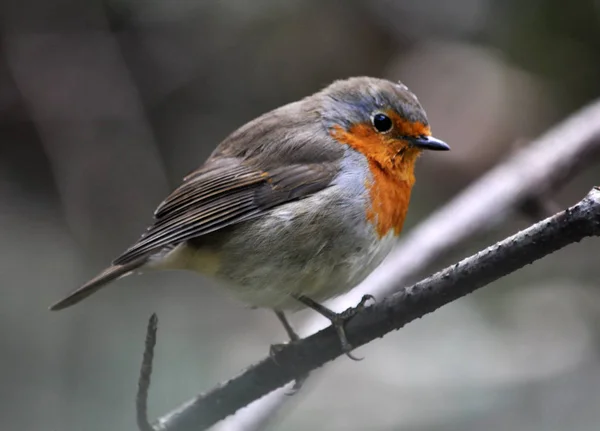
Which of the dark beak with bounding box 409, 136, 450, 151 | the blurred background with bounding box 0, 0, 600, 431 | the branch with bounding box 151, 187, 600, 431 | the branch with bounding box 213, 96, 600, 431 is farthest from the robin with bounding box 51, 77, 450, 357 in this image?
the blurred background with bounding box 0, 0, 600, 431

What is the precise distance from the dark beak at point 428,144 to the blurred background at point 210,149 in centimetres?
65

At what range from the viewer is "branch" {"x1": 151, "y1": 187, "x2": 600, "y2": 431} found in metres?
1.90

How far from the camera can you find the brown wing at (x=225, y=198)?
3.00 m

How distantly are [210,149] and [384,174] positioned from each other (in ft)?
9.28

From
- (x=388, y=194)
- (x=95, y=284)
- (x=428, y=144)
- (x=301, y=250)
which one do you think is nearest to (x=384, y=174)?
(x=388, y=194)

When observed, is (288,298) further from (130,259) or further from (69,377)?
(69,377)

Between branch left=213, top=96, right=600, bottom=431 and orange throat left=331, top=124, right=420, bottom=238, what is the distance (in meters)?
0.37

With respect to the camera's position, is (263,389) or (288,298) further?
(288,298)

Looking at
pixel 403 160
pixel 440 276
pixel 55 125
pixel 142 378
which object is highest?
pixel 55 125

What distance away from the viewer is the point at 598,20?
5164mm

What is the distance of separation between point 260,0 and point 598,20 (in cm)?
233

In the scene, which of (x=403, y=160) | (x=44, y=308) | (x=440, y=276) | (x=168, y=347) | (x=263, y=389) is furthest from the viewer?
(x=44, y=308)

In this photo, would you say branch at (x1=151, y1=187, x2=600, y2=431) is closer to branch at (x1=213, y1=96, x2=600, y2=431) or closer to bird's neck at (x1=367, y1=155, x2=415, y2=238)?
bird's neck at (x1=367, y1=155, x2=415, y2=238)

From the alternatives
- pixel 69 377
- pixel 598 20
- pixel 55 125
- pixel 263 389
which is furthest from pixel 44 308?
pixel 598 20
